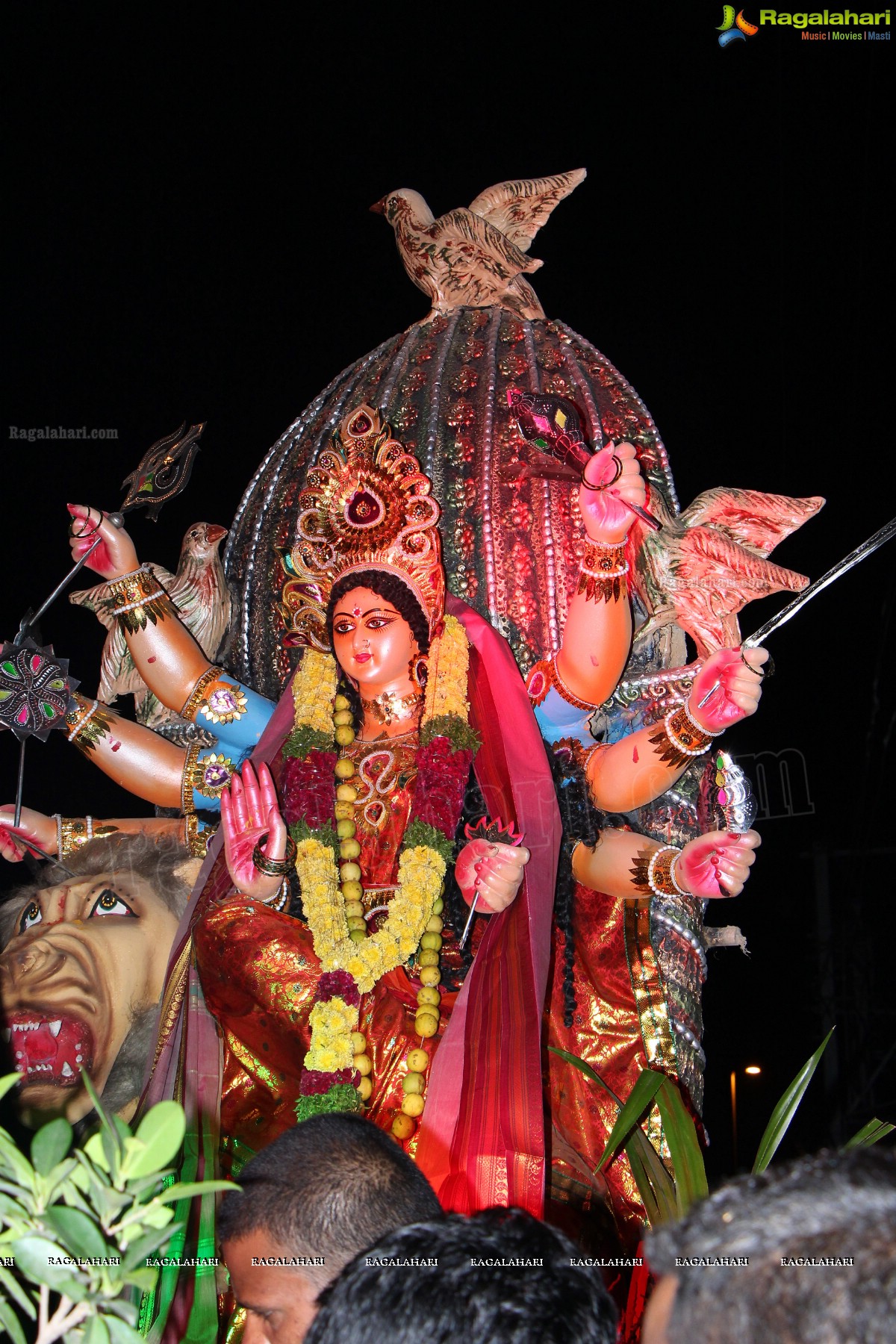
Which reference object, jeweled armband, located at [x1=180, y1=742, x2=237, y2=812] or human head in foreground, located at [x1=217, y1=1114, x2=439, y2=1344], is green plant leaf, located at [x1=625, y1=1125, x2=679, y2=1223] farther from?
jeweled armband, located at [x1=180, y1=742, x2=237, y2=812]

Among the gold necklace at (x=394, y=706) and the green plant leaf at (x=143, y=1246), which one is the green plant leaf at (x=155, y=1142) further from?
the gold necklace at (x=394, y=706)

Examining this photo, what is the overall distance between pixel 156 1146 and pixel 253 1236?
0.50m

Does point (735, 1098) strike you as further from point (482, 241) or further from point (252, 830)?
point (482, 241)

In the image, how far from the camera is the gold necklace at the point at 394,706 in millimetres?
3475

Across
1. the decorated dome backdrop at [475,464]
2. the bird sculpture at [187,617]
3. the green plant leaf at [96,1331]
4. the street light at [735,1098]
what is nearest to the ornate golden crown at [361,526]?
the decorated dome backdrop at [475,464]

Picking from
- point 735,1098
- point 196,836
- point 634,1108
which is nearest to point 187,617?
point 196,836

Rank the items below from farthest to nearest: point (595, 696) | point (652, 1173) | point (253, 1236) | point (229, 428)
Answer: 1. point (229, 428)
2. point (595, 696)
3. point (652, 1173)
4. point (253, 1236)

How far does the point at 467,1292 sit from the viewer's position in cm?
104

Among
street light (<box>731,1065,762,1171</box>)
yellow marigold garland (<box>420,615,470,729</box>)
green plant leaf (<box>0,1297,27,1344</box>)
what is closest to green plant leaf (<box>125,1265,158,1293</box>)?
green plant leaf (<box>0,1297,27,1344</box>)

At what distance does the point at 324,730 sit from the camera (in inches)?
135

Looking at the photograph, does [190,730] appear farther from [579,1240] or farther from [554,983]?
[579,1240]

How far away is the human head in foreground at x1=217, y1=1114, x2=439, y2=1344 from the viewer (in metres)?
1.47

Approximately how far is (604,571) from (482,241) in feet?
5.09

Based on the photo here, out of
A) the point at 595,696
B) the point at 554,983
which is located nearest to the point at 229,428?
the point at 595,696
